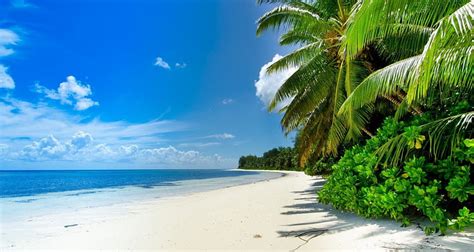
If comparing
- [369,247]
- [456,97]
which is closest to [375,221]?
[369,247]

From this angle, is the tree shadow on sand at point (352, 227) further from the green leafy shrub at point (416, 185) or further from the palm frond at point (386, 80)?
the palm frond at point (386, 80)

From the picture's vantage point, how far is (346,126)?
783 cm

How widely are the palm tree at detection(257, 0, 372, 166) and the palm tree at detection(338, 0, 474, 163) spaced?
1.81 meters

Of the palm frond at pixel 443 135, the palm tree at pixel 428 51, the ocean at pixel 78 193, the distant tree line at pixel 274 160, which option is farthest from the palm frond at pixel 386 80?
the distant tree line at pixel 274 160

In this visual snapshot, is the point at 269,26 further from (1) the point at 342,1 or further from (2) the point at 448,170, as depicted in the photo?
(2) the point at 448,170

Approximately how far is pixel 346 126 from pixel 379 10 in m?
5.25

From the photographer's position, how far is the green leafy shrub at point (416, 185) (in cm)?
374

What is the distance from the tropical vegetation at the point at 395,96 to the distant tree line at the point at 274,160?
4118cm

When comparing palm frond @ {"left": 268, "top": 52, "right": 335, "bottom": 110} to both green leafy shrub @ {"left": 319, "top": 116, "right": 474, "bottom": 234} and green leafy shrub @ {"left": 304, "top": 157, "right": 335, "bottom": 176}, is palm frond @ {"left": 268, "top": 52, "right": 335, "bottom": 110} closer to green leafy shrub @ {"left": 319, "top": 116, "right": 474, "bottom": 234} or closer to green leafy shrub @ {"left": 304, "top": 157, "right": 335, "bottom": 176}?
green leafy shrub @ {"left": 319, "top": 116, "right": 474, "bottom": 234}

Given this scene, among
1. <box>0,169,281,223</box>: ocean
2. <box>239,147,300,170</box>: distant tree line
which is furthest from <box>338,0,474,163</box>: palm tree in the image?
<box>239,147,300,170</box>: distant tree line

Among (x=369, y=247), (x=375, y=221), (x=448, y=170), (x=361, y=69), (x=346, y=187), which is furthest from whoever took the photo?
(x=361, y=69)

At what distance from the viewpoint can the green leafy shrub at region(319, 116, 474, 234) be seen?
12.3 feet

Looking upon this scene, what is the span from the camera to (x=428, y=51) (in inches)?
104

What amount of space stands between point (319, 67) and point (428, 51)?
607cm
